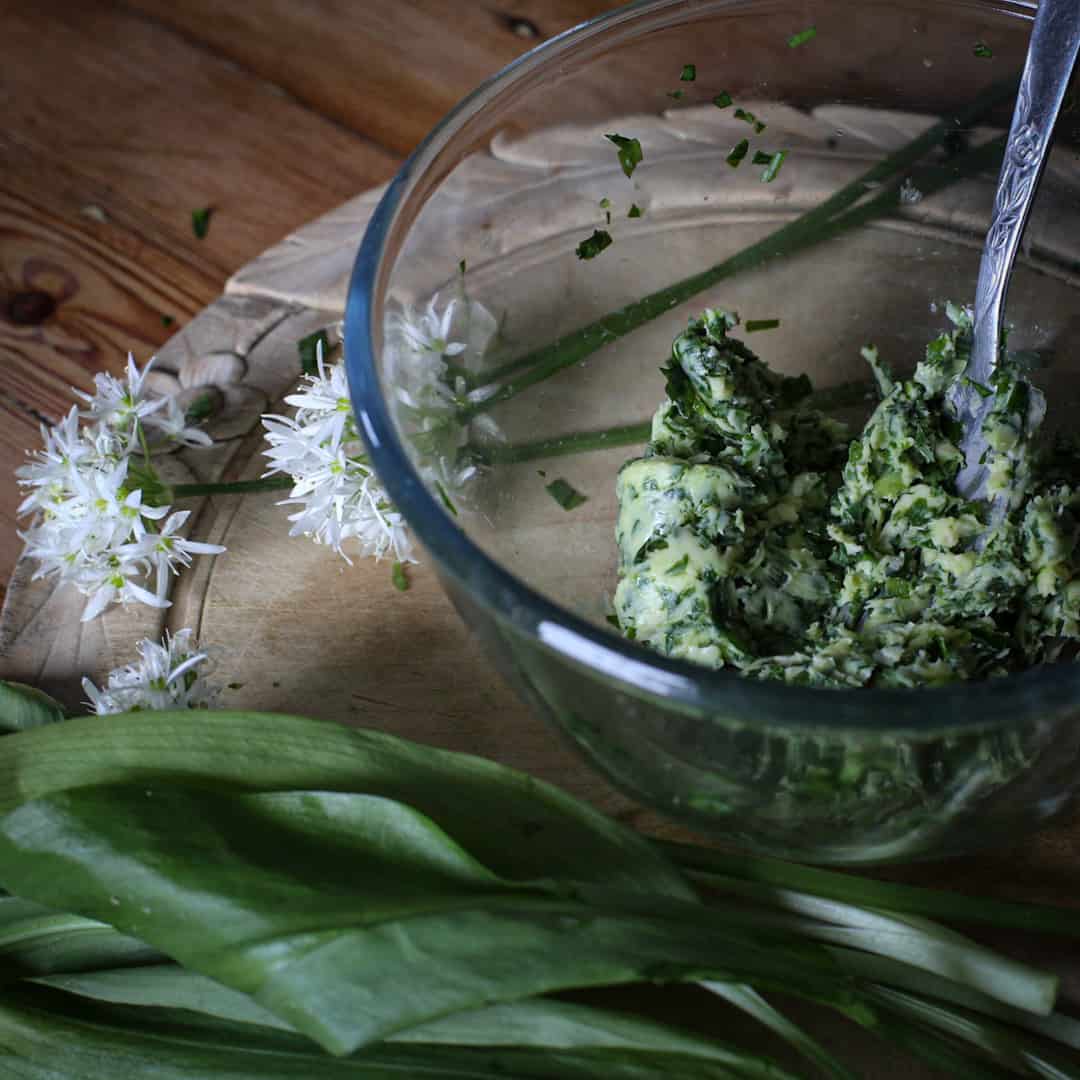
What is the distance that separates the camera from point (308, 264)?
144 cm

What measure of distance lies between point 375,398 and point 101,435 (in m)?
0.43

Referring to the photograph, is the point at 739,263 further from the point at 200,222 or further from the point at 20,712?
the point at 20,712

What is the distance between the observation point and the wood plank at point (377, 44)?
1.76 meters

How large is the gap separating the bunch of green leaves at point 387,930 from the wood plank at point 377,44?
42.1 inches

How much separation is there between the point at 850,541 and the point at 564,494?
32 centimetres

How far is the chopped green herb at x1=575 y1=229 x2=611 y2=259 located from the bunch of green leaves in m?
0.58

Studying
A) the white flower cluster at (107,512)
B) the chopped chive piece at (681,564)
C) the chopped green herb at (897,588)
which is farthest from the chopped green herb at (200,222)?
the chopped green herb at (897,588)

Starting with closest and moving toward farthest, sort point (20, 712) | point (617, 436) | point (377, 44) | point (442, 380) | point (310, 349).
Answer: point (20, 712) → point (442, 380) → point (617, 436) → point (310, 349) → point (377, 44)

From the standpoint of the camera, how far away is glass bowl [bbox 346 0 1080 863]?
0.93 metres

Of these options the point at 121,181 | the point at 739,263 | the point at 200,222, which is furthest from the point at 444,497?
the point at 121,181

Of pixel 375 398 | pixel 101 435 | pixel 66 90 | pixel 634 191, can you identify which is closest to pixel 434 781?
pixel 375 398

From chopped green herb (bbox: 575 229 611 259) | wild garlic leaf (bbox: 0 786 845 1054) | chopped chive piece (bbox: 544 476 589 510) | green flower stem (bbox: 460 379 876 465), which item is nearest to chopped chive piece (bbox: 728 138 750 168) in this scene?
chopped green herb (bbox: 575 229 611 259)

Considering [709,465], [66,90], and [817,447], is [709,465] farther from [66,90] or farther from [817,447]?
[66,90]

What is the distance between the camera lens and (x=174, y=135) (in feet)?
5.67
